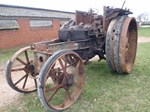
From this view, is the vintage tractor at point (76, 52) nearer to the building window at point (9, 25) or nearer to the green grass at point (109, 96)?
the green grass at point (109, 96)

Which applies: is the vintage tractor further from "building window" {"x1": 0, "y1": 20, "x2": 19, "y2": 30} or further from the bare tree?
the bare tree

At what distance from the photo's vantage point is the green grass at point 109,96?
2.65 metres

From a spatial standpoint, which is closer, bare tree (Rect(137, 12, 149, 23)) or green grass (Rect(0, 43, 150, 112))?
green grass (Rect(0, 43, 150, 112))

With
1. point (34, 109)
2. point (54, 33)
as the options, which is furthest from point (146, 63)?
point (54, 33)

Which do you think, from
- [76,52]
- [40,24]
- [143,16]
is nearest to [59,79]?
[76,52]

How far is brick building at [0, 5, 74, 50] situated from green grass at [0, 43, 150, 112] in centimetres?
795

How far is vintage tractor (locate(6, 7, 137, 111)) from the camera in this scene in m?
2.71

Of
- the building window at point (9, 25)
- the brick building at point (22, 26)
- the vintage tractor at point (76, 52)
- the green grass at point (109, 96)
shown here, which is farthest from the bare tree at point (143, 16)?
the green grass at point (109, 96)

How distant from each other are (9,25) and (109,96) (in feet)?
30.1

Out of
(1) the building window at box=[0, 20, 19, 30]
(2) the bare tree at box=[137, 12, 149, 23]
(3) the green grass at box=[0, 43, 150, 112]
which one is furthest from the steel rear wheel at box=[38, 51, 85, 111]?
(2) the bare tree at box=[137, 12, 149, 23]

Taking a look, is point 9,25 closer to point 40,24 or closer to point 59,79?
point 40,24

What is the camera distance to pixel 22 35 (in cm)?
1109

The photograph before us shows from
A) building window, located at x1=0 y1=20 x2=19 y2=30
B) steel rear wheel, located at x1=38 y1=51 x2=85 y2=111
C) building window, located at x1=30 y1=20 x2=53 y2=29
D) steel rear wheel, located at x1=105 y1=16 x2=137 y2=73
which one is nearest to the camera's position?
steel rear wheel, located at x1=38 y1=51 x2=85 y2=111

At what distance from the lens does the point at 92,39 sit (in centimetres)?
378
